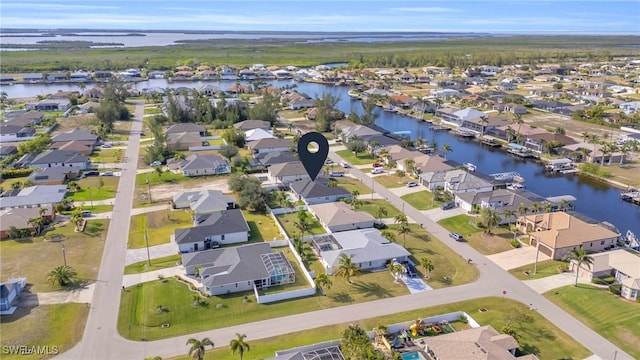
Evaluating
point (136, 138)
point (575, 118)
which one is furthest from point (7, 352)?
point (575, 118)

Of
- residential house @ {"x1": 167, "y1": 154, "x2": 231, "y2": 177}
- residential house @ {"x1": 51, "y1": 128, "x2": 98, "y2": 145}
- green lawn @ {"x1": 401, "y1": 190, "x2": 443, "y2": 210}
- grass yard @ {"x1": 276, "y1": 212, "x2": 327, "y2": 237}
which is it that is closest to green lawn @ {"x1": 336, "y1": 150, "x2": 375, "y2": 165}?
green lawn @ {"x1": 401, "y1": 190, "x2": 443, "y2": 210}

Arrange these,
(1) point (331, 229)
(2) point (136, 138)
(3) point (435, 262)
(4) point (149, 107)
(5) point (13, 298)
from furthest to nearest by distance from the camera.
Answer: (4) point (149, 107)
(2) point (136, 138)
(1) point (331, 229)
(3) point (435, 262)
(5) point (13, 298)

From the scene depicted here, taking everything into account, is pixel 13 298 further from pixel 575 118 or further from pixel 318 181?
pixel 575 118

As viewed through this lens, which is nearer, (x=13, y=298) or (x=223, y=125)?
(x=13, y=298)

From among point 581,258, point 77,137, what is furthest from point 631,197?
point 77,137

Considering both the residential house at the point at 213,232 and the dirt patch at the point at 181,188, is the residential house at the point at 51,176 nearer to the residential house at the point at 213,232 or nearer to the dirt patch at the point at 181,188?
the dirt patch at the point at 181,188

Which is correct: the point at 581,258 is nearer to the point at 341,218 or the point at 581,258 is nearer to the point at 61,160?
the point at 341,218
